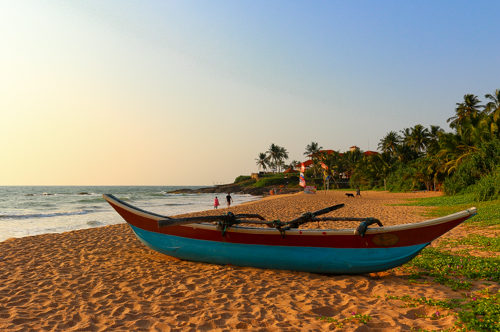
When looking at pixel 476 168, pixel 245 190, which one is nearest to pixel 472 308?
pixel 476 168

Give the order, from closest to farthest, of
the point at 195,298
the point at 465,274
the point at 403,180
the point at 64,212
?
the point at 195,298 < the point at 465,274 < the point at 64,212 < the point at 403,180

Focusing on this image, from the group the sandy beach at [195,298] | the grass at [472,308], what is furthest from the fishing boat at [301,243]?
A: the grass at [472,308]

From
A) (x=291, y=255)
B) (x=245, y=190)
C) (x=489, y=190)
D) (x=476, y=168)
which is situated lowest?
(x=245, y=190)

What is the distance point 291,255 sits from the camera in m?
5.73

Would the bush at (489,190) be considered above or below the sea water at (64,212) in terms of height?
above

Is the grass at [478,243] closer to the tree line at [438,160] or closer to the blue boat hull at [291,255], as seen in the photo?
the blue boat hull at [291,255]

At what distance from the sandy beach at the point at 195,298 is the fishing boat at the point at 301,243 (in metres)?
0.24

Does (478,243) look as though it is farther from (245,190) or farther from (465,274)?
(245,190)

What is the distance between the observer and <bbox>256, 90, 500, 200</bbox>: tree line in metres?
23.0

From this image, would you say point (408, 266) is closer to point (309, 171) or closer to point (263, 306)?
point (263, 306)

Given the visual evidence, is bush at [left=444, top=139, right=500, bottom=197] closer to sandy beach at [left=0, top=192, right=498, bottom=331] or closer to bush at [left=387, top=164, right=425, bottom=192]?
bush at [left=387, top=164, right=425, bottom=192]

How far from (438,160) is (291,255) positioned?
35602 mm

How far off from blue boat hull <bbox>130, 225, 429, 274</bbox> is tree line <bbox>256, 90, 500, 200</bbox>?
15.6m

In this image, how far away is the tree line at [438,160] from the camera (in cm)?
2298
